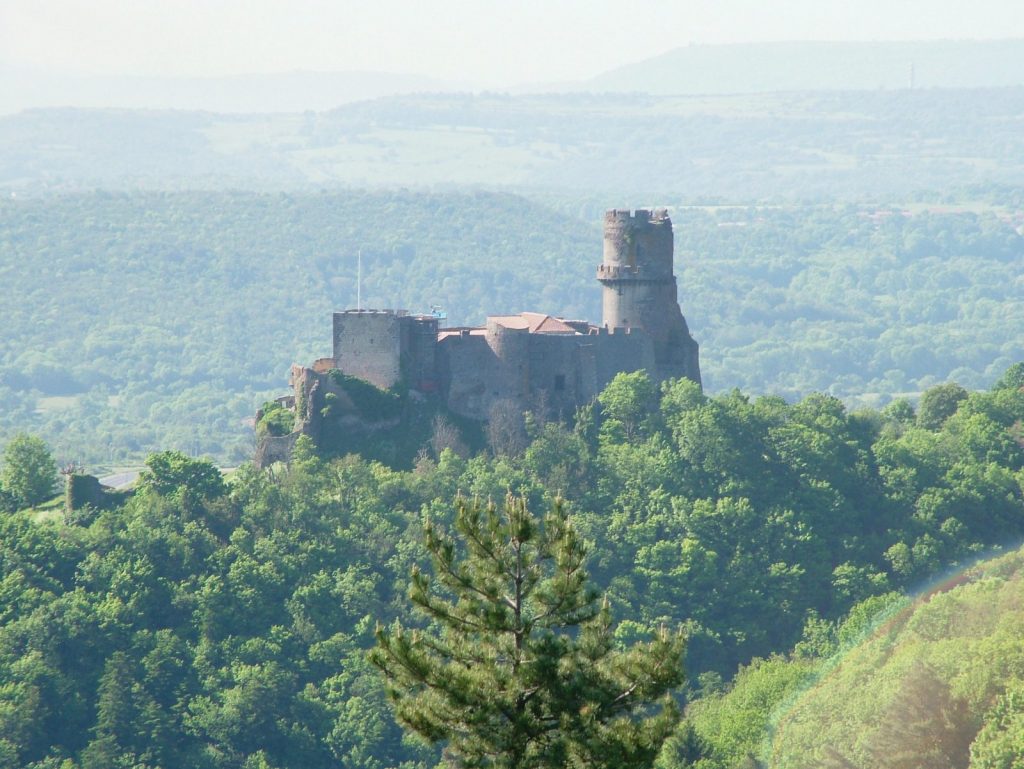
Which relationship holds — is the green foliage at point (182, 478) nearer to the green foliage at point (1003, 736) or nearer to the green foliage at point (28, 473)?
the green foliage at point (28, 473)

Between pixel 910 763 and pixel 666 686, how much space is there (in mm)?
21881

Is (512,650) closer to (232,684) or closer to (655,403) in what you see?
(232,684)

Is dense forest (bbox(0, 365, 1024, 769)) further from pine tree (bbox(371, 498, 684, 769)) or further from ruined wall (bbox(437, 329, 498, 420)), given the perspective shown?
pine tree (bbox(371, 498, 684, 769))

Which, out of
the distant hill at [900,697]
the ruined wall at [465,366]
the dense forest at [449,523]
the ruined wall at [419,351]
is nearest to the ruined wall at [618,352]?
the dense forest at [449,523]

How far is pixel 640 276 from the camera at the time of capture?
8275 cm

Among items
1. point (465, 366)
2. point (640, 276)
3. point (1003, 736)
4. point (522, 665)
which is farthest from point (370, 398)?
point (522, 665)

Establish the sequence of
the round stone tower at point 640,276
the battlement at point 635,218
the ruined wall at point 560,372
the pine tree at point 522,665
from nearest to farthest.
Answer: the pine tree at point 522,665
the ruined wall at point 560,372
the round stone tower at point 640,276
the battlement at point 635,218

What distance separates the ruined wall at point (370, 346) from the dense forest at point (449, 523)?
311 centimetres

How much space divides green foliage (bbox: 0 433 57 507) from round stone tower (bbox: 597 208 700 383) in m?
18.7

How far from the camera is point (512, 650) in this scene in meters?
38.1

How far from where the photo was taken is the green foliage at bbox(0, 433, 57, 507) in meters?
83.1

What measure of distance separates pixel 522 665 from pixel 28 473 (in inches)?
1931

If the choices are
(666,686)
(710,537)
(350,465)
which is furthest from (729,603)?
(666,686)

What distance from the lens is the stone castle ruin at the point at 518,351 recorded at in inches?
3155
